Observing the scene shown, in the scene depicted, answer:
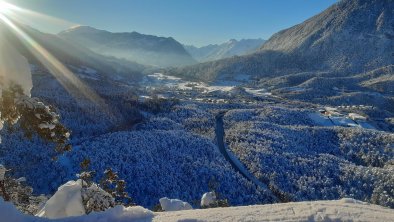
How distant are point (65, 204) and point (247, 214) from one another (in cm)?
722

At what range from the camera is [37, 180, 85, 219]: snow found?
1416 centimetres

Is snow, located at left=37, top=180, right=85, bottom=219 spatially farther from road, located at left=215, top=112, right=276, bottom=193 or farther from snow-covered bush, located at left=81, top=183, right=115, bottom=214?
road, located at left=215, top=112, right=276, bottom=193

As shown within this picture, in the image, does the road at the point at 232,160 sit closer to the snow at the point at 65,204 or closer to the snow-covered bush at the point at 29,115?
the snow at the point at 65,204

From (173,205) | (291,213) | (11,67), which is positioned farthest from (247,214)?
(173,205)

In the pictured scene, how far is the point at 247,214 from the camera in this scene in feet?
34.7

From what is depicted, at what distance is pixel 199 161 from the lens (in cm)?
10756

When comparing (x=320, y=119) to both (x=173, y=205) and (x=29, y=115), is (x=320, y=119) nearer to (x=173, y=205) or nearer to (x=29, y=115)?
(x=173, y=205)

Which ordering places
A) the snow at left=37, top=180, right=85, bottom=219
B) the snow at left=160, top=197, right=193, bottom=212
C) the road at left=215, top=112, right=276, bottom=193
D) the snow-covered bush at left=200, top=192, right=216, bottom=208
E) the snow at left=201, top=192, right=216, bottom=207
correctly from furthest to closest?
the road at left=215, top=112, right=276, bottom=193, the snow at left=201, top=192, right=216, bottom=207, the snow-covered bush at left=200, top=192, right=216, bottom=208, the snow at left=160, top=197, right=193, bottom=212, the snow at left=37, top=180, right=85, bottom=219

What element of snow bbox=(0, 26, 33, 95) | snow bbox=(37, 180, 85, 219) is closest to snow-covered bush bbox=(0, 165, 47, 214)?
snow bbox=(37, 180, 85, 219)

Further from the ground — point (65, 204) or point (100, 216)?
point (100, 216)

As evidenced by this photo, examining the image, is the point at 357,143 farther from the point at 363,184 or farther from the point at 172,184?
the point at 172,184

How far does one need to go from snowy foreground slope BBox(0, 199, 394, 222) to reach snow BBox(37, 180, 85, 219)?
3511 mm

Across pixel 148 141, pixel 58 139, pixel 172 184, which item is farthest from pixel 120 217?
pixel 148 141

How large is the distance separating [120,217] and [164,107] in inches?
6966
